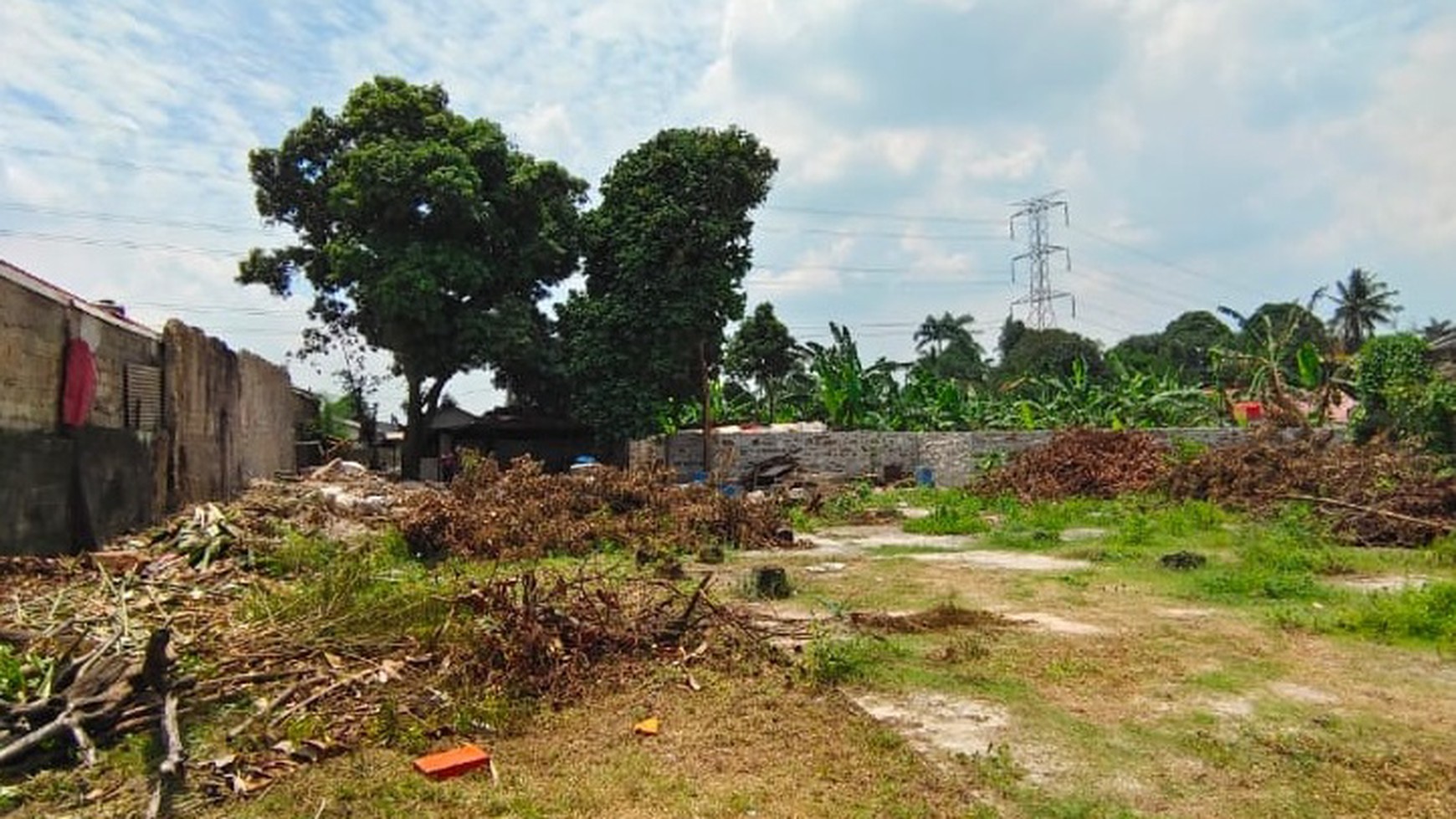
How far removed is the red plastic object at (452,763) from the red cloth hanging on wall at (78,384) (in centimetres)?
680

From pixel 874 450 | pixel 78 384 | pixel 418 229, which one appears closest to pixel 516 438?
pixel 418 229

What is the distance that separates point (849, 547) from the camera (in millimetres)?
11742

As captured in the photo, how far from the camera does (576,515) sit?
1195 centimetres

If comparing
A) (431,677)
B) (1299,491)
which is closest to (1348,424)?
(1299,491)

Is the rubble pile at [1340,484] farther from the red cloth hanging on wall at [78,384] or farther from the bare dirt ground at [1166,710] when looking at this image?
the red cloth hanging on wall at [78,384]

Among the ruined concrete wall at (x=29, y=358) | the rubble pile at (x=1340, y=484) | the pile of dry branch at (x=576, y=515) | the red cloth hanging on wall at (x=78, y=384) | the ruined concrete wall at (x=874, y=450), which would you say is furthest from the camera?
the ruined concrete wall at (x=874, y=450)

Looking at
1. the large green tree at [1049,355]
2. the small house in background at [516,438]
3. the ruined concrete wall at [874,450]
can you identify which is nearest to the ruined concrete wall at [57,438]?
the ruined concrete wall at [874,450]

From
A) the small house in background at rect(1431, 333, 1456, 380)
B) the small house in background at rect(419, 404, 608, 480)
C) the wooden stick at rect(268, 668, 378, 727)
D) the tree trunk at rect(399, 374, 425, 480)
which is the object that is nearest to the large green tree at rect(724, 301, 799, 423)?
the small house in background at rect(419, 404, 608, 480)

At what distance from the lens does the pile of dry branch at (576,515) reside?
35.1 ft

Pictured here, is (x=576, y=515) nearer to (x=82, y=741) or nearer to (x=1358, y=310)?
(x=82, y=741)

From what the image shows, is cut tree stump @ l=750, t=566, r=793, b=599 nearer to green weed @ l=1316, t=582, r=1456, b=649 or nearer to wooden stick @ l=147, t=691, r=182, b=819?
green weed @ l=1316, t=582, r=1456, b=649

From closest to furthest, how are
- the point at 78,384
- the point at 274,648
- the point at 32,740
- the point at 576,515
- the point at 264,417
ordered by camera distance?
the point at 32,740, the point at 274,648, the point at 78,384, the point at 576,515, the point at 264,417

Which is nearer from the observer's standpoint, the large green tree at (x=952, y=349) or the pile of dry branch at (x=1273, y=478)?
the pile of dry branch at (x=1273, y=478)

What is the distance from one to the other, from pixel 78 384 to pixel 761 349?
25.2m
